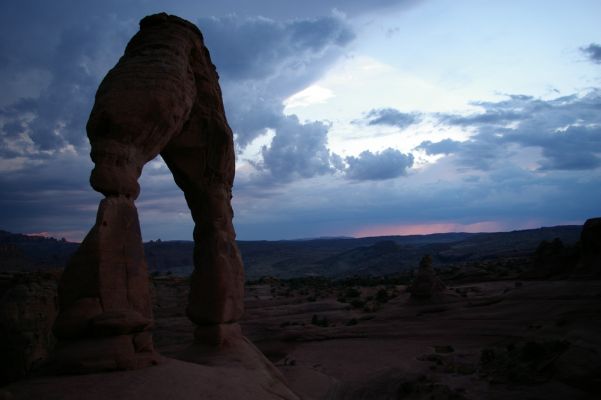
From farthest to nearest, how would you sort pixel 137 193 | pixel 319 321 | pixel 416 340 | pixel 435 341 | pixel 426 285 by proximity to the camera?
pixel 426 285
pixel 319 321
pixel 416 340
pixel 435 341
pixel 137 193

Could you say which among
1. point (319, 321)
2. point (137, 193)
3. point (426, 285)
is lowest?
point (319, 321)

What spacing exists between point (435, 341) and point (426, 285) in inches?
209

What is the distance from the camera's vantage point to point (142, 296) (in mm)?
6609

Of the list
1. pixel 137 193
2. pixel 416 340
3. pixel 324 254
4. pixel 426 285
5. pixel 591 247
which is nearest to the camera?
pixel 137 193

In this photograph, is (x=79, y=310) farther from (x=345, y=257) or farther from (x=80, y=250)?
(x=345, y=257)

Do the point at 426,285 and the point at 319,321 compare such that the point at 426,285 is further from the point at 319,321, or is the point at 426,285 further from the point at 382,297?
the point at 319,321

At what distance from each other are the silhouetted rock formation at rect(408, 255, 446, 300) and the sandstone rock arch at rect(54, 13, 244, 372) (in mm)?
11851

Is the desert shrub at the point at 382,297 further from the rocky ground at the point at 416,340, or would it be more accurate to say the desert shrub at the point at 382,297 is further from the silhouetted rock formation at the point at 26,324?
the silhouetted rock formation at the point at 26,324

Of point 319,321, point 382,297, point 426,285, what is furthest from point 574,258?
point 319,321

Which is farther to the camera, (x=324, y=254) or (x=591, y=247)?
(x=324, y=254)

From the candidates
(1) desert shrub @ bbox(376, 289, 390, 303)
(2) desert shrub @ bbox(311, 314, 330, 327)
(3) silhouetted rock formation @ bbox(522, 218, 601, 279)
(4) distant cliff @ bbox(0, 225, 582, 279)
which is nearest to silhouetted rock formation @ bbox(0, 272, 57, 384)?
(2) desert shrub @ bbox(311, 314, 330, 327)

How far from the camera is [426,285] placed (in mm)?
19297

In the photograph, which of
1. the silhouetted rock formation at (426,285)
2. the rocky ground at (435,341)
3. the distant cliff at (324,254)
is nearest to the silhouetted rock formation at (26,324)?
the rocky ground at (435,341)

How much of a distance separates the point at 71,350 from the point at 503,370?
8187 millimetres
